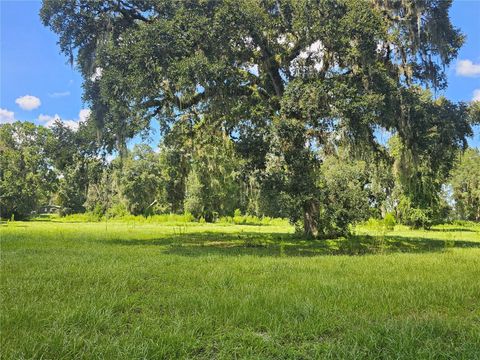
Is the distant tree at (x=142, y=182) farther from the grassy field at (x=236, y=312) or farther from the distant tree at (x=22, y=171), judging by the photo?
the grassy field at (x=236, y=312)

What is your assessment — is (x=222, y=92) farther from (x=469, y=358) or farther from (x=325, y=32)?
(x=469, y=358)

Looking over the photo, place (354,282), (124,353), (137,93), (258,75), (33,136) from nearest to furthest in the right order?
(124,353) → (354,282) → (137,93) → (258,75) → (33,136)

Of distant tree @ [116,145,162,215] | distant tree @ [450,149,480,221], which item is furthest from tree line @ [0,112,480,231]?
distant tree @ [450,149,480,221]

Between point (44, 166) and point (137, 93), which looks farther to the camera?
point (44, 166)

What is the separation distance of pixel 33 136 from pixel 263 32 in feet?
177

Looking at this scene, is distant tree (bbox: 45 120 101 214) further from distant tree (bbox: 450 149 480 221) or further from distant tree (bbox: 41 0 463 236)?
distant tree (bbox: 450 149 480 221)

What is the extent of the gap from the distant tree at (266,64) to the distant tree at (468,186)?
149 feet

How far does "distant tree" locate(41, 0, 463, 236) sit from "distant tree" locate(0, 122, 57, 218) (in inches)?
1659

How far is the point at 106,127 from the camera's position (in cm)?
1452

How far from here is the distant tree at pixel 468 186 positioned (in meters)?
55.5

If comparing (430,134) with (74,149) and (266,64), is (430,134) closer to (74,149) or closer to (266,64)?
(266,64)

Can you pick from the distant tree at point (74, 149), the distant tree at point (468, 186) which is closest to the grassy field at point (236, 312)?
the distant tree at point (74, 149)

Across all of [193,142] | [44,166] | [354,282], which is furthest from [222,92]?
[44,166]

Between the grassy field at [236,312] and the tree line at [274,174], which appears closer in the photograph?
the grassy field at [236,312]
